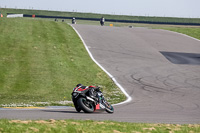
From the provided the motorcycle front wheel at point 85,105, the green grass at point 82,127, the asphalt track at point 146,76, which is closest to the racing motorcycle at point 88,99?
the motorcycle front wheel at point 85,105

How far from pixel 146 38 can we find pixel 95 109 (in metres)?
28.9

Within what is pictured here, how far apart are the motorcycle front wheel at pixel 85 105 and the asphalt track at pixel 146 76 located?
0.24 m

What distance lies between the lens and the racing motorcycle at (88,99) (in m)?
12.5

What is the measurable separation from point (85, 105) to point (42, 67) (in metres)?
12.6

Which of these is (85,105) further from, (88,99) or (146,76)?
(146,76)

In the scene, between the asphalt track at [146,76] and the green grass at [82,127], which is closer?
the green grass at [82,127]

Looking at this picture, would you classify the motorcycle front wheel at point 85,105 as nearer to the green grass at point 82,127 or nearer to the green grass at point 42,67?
the green grass at point 82,127

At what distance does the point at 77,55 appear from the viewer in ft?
98.6

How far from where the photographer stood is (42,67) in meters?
24.7

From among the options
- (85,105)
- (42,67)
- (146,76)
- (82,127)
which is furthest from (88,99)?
(42,67)

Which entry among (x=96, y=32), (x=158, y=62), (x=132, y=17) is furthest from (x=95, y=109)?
(x=132, y=17)

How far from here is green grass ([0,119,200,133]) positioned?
328 inches

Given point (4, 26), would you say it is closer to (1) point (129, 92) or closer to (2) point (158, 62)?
(2) point (158, 62)

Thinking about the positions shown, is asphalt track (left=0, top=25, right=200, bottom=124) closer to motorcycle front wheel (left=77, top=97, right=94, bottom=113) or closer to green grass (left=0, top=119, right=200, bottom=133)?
motorcycle front wheel (left=77, top=97, right=94, bottom=113)
